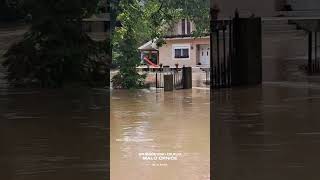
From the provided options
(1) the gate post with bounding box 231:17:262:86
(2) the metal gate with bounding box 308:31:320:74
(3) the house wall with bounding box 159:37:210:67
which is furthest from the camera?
(3) the house wall with bounding box 159:37:210:67

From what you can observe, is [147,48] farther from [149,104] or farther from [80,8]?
[80,8]

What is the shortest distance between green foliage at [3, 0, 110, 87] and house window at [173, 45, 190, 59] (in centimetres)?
106

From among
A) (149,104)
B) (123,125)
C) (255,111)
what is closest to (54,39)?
(123,125)

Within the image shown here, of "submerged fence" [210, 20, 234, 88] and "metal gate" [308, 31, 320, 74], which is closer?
"metal gate" [308, 31, 320, 74]

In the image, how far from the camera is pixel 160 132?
646 centimetres

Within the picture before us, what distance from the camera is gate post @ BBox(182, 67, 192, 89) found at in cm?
704

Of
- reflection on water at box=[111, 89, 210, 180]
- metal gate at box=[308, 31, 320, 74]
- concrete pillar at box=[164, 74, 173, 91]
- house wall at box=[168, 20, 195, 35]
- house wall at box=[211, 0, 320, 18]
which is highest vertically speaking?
house wall at box=[211, 0, 320, 18]

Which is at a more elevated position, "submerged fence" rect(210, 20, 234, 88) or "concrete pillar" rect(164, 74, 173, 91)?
"submerged fence" rect(210, 20, 234, 88)

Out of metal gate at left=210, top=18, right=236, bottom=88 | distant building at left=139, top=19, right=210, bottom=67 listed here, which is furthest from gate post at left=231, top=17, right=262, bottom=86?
distant building at left=139, top=19, right=210, bottom=67

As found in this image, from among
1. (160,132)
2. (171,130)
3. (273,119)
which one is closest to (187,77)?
(171,130)

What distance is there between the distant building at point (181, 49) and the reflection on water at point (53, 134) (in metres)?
1.01

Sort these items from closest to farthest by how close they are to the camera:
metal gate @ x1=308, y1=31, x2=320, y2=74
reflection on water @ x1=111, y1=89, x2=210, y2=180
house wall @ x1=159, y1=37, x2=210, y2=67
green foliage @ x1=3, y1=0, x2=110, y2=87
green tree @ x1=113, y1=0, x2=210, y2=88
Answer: reflection on water @ x1=111, y1=89, x2=210, y2=180
green foliage @ x1=3, y1=0, x2=110, y2=87
metal gate @ x1=308, y1=31, x2=320, y2=74
house wall @ x1=159, y1=37, x2=210, y2=67
green tree @ x1=113, y1=0, x2=210, y2=88

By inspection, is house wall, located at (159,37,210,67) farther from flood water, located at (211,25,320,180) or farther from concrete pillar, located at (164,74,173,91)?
flood water, located at (211,25,320,180)

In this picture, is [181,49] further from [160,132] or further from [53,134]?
[53,134]
